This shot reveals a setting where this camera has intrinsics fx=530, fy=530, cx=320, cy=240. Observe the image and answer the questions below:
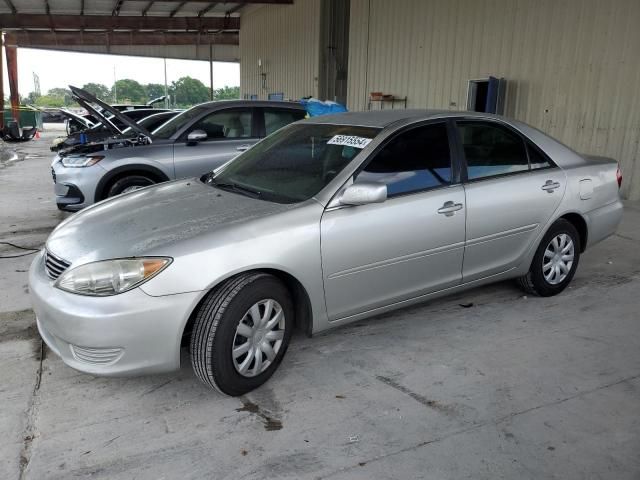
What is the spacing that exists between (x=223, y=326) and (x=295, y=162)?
1320 mm

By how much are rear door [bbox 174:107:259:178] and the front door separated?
3.71 metres

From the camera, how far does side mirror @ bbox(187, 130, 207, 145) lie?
6.38 meters

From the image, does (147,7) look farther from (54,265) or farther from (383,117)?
(54,265)

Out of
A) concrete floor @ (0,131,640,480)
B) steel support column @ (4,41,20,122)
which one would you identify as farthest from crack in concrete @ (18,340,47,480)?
steel support column @ (4,41,20,122)

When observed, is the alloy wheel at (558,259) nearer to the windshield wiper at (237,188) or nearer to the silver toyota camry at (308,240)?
the silver toyota camry at (308,240)

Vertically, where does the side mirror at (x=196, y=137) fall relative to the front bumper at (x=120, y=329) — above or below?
above

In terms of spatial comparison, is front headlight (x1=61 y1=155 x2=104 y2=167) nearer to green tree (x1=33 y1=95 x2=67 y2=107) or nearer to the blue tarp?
the blue tarp

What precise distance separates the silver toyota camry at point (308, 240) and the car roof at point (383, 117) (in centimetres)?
2

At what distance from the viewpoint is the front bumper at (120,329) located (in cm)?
244

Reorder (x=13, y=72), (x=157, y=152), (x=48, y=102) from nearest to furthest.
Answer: (x=157, y=152)
(x=13, y=72)
(x=48, y=102)

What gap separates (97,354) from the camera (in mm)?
2521

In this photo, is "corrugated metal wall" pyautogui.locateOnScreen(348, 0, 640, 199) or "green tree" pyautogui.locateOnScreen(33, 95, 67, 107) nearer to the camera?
"corrugated metal wall" pyautogui.locateOnScreen(348, 0, 640, 199)

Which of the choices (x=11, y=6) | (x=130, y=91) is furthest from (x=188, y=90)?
(x=11, y=6)

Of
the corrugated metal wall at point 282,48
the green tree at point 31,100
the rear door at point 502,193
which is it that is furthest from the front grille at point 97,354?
the green tree at point 31,100
